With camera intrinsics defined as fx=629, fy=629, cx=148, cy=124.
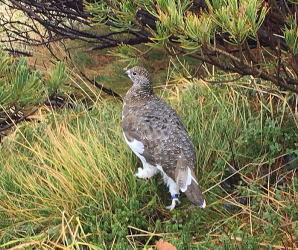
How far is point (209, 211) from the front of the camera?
13.4ft

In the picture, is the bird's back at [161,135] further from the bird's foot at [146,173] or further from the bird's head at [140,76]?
the bird's head at [140,76]

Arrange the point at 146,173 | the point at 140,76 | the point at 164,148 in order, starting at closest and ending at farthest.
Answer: the point at 164,148
the point at 146,173
the point at 140,76

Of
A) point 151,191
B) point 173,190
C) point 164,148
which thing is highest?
point 164,148

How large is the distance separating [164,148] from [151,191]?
386 mm

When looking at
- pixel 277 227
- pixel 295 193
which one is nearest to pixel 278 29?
pixel 295 193

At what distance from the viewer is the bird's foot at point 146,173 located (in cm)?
414

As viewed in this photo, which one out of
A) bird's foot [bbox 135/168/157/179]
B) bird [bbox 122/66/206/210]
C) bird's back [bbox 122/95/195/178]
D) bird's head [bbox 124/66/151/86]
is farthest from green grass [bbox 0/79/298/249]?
bird's head [bbox 124/66/151/86]

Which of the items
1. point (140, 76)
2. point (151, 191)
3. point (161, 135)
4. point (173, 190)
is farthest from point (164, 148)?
point (140, 76)

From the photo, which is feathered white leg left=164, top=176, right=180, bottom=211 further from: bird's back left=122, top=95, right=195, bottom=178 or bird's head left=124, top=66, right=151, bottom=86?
bird's head left=124, top=66, right=151, bottom=86

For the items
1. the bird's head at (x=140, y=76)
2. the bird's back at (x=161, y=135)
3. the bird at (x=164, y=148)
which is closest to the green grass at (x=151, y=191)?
the bird at (x=164, y=148)

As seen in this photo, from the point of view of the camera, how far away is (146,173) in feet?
13.6

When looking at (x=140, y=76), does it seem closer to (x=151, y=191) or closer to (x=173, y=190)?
(x=151, y=191)

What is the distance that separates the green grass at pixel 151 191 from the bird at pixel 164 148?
16cm

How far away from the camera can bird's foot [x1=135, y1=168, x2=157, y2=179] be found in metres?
4.14
